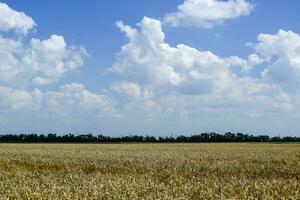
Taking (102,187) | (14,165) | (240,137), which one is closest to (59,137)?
(240,137)

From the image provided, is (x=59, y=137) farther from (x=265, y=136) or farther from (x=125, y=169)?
(x=125, y=169)

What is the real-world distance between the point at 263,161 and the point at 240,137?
417ft

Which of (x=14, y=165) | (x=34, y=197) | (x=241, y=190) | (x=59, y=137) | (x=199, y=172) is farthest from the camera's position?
(x=59, y=137)

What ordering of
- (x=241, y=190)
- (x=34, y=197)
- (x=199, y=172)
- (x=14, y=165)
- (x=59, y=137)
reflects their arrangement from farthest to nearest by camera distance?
(x=59, y=137)
(x=14, y=165)
(x=199, y=172)
(x=241, y=190)
(x=34, y=197)

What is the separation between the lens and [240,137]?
512 feet

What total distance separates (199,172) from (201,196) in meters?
12.0

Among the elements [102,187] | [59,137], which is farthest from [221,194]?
[59,137]

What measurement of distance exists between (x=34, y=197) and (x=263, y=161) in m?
21.5

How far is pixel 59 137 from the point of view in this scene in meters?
148

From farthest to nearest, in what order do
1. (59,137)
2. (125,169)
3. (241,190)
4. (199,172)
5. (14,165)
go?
(59,137)
(14,165)
(125,169)
(199,172)
(241,190)

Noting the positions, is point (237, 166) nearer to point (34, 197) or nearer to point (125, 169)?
point (125, 169)

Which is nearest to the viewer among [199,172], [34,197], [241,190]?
[34,197]

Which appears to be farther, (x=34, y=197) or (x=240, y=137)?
(x=240, y=137)

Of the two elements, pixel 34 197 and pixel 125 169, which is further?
pixel 125 169
